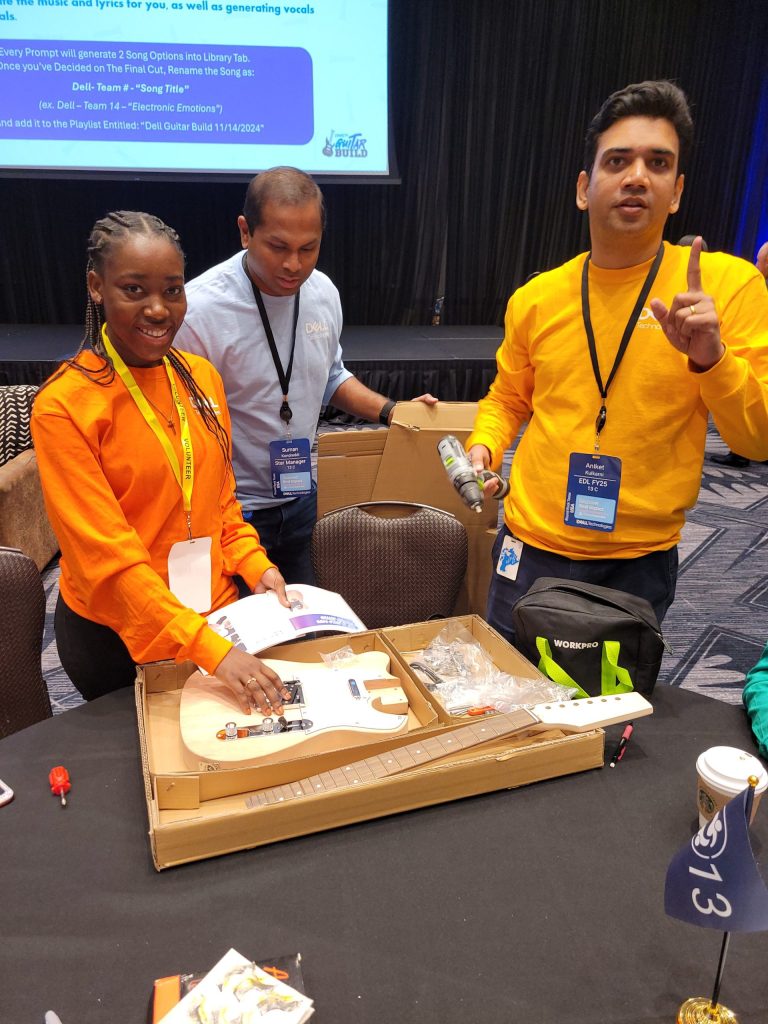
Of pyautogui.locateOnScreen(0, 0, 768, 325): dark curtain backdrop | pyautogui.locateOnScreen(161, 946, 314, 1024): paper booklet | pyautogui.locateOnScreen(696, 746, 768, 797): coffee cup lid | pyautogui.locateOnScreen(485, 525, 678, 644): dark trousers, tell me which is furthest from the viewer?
pyautogui.locateOnScreen(0, 0, 768, 325): dark curtain backdrop

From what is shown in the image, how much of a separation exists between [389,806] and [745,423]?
0.93 m

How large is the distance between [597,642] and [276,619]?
0.58 m

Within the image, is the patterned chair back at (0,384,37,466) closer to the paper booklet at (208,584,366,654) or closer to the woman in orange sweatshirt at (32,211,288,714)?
the woman in orange sweatshirt at (32,211,288,714)

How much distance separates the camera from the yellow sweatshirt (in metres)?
1.42

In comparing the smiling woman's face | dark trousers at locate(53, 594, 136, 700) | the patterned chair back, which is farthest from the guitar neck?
the patterned chair back

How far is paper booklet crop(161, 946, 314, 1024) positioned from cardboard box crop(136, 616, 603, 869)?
0.58ft

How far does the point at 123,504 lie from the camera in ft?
4.38

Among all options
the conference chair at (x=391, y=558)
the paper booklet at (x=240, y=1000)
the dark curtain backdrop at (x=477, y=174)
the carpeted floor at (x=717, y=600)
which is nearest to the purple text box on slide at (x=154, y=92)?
the dark curtain backdrop at (x=477, y=174)

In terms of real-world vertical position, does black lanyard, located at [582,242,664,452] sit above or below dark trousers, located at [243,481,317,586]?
above

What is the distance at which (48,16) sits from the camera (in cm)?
458

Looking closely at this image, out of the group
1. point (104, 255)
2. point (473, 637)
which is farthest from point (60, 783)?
point (104, 255)

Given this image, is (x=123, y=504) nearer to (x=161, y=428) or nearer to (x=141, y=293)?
(x=161, y=428)

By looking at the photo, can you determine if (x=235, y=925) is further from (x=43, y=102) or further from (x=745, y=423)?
(x=43, y=102)

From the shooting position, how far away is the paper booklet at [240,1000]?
0.75 m
